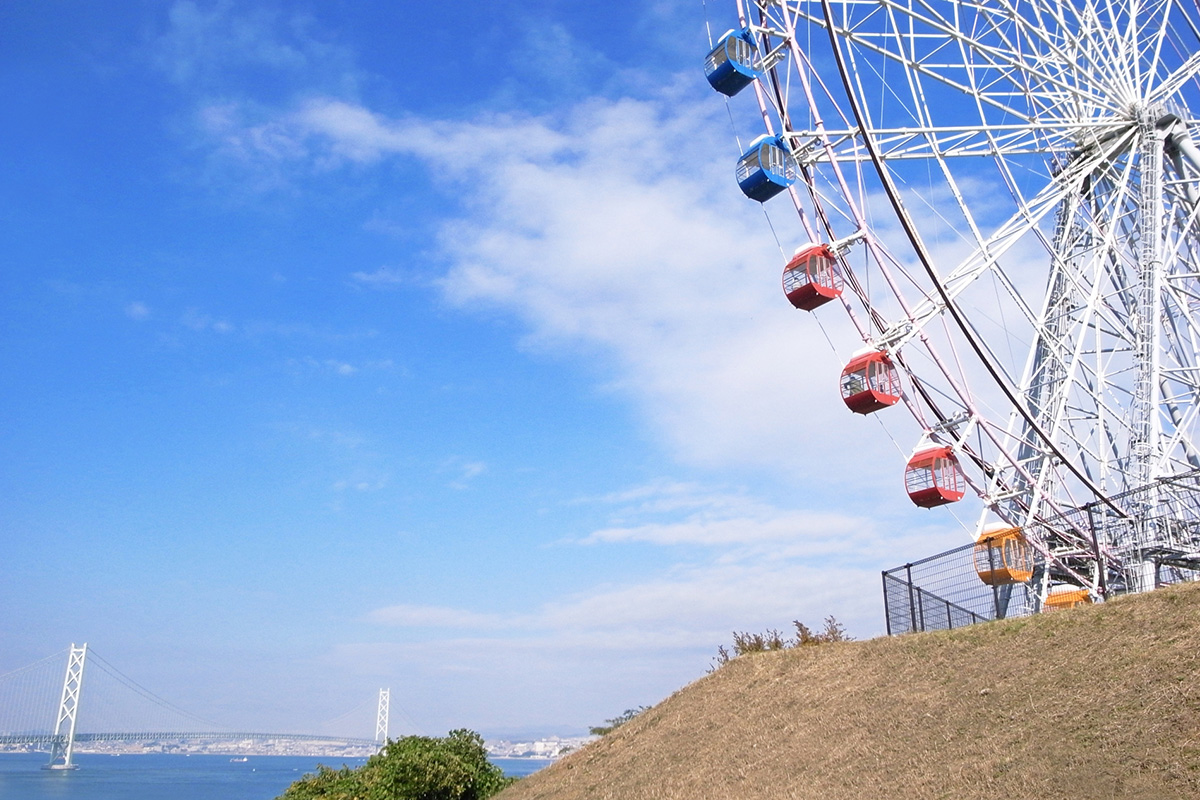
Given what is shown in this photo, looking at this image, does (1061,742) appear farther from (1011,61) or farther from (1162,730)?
(1011,61)

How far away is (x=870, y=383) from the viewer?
2016 cm

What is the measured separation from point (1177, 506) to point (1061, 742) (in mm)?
10780

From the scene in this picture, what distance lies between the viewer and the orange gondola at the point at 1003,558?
17.0m

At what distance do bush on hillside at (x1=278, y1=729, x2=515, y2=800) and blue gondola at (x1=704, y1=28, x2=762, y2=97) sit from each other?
15474 mm

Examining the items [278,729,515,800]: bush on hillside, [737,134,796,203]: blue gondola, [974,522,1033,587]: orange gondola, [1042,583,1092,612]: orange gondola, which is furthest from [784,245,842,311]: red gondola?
[278,729,515,800]: bush on hillside

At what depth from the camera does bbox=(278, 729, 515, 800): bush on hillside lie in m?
19.0

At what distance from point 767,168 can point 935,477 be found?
7.31 metres

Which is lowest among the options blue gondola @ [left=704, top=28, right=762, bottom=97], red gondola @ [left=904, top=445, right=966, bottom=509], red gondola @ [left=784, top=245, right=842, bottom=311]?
red gondola @ [left=904, top=445, right=966, bottom=509]

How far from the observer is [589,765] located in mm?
17500

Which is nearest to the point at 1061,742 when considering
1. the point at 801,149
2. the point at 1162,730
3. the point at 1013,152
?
the point at 1162,730

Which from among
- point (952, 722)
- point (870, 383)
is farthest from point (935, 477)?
point (952, 722)

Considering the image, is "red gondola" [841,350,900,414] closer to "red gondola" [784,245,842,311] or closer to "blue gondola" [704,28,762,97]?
"red gondola" [784,245,842,311]

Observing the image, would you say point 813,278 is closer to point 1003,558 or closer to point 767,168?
point 767,168

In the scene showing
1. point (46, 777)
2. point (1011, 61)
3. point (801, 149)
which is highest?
point (1011, 61)
